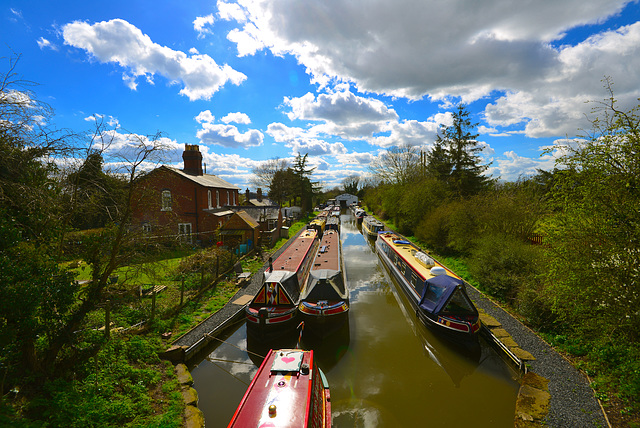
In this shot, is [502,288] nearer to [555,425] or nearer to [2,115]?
[555,425]

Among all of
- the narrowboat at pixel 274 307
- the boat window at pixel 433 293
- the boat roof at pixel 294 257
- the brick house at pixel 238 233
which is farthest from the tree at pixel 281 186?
the boat window at pixel 433 293

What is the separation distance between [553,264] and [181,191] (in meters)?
25.1

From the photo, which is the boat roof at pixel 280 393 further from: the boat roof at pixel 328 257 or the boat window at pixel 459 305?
the boat roof at pixel 328 257

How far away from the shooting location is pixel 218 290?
1419cm

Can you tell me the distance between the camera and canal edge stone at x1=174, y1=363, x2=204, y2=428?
6.33 m

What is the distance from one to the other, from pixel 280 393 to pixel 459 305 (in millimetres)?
7728

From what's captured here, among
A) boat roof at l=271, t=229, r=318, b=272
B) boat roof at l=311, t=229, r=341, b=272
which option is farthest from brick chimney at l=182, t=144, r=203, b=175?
boat roof at l=311, t=229, r=341, b=272

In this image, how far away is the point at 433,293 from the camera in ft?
37.3

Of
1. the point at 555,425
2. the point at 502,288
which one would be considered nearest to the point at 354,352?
the point at 555,425

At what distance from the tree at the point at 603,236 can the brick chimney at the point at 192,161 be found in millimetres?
28960

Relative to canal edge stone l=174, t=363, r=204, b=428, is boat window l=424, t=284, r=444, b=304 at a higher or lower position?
higher

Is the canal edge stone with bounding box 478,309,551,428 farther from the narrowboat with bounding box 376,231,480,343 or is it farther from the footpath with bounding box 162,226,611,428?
the narrowboat with bounding box 376,231,480,343

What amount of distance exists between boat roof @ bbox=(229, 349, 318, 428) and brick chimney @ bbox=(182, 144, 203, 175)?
26.1 metres

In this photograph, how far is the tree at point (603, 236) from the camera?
6617 mm
